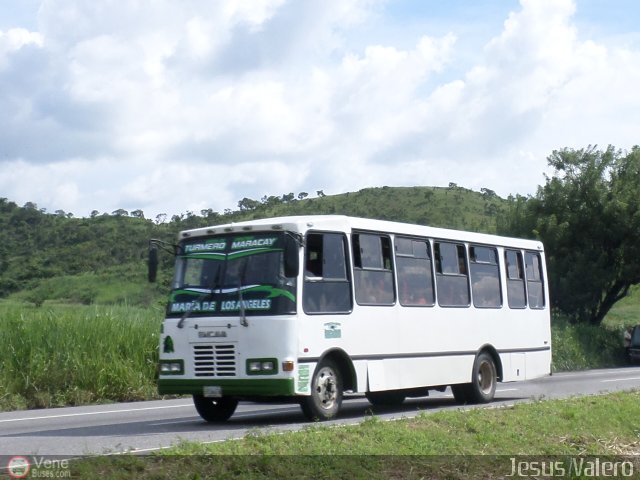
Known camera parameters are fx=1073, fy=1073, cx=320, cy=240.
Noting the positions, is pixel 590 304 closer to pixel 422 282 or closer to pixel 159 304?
pixel 159 304

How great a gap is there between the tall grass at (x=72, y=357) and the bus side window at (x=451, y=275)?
23.5 ft

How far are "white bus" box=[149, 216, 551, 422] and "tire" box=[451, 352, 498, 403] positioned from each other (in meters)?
0.18

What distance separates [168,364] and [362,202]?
6552cm

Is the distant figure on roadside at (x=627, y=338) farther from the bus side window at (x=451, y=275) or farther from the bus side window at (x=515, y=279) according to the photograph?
the bus side window at (x=451, y=275)

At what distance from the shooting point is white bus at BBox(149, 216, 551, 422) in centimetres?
1355

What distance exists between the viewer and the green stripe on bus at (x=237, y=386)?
13258mm

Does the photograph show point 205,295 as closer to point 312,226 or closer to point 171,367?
point 171,367

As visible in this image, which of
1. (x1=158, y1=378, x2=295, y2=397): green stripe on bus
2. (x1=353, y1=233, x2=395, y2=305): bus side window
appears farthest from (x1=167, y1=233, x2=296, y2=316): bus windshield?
(x1=353, y1=233, x2=395, y2=305): bus side window

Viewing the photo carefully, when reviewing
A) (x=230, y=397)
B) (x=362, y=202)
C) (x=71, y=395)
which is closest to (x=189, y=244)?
(x=230, y=397)

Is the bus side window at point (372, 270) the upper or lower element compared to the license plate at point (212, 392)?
upper

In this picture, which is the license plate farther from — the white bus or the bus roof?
the bus roof

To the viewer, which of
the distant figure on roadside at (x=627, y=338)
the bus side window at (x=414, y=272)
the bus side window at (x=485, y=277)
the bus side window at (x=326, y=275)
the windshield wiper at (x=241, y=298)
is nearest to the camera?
the windshield wiper at (x=241, y=298)

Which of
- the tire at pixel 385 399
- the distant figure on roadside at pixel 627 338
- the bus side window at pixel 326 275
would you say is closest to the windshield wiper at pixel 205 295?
the bus side window at pixel 326 275

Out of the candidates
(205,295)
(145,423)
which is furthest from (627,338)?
(205,295)
